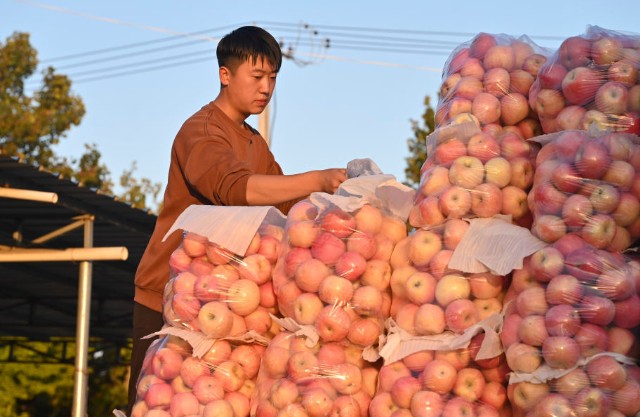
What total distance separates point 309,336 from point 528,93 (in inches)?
37.0

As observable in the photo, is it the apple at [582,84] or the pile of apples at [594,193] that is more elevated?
the apple at [582,84]

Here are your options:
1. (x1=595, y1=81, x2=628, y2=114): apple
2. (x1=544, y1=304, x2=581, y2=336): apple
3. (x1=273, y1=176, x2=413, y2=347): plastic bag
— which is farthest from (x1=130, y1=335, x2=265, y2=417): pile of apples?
(x1=595, y1=81, x2=628, y2=114): apple

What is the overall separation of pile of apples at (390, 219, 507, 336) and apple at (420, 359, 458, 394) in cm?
10

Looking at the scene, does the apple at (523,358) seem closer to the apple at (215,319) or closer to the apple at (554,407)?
the apple at (554,407)

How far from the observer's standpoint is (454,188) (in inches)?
109

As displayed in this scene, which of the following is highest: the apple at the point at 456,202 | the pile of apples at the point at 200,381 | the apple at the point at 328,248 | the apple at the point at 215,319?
the apple at the point at 456,202

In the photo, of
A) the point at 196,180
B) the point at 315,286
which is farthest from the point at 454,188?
the point at 196,180

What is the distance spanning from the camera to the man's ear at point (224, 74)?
356 centimetres

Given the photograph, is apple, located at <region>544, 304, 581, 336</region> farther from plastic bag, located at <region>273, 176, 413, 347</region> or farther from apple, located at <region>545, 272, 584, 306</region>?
plastic bag, located at <region>273, 176, 413, 347</region>

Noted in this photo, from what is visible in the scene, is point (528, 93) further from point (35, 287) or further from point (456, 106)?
point (35, 287)

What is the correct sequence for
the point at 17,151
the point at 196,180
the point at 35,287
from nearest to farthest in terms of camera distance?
the point at 196,180, the point at 35,287, the point at 17,151

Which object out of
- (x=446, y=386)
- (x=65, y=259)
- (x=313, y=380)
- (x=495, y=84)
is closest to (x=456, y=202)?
(x=495, y=84)

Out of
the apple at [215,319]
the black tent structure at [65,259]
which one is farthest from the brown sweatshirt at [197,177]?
the black tent structure at [65,259]

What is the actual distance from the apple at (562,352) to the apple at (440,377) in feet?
0.89
